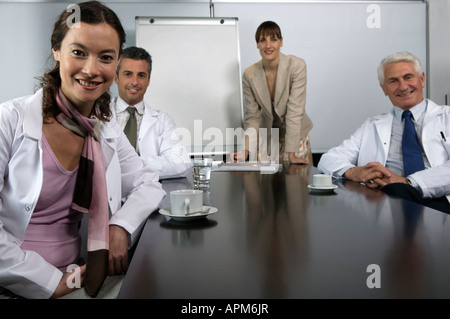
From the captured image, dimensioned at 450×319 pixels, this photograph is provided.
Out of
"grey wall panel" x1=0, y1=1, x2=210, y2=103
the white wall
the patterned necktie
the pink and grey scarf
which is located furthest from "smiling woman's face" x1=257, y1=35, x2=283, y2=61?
the pink and grey scarf

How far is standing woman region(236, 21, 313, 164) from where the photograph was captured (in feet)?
11.0

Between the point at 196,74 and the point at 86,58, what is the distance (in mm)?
3061

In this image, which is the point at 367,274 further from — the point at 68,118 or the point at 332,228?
the point at 68,118

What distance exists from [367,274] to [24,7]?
4479 millimetres

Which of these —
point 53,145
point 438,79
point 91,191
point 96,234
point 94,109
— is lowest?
point 96,234

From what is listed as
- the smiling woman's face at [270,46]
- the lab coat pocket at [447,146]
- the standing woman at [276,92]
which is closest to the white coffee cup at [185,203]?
the lab coat pocket at [447,146]

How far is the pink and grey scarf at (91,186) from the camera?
115 cm

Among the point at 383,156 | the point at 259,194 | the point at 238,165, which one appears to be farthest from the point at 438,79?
the point at 259,194

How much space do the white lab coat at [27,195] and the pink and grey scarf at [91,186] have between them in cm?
5

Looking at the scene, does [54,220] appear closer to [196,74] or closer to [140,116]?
[140,116]

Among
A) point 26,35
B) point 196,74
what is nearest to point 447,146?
point 196,74

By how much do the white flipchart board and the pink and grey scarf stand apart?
292 centimetres

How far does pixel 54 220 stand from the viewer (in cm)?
129

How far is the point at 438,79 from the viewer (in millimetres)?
4535
